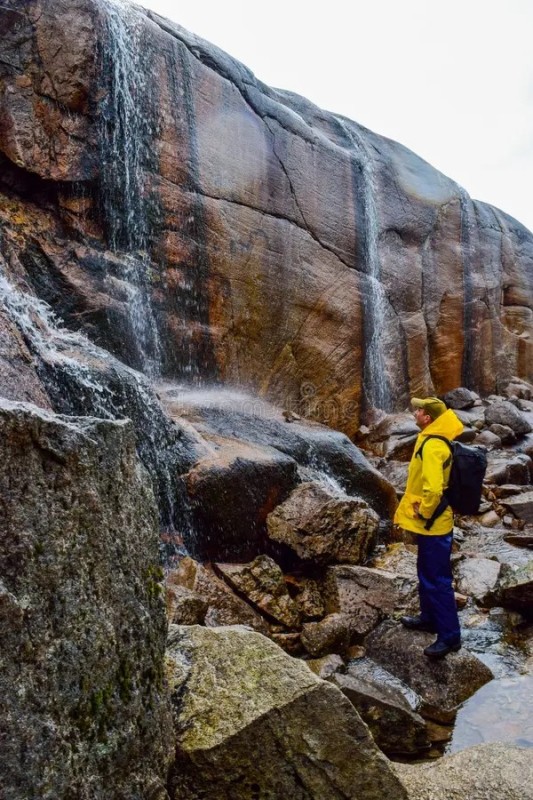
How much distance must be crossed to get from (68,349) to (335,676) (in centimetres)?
590

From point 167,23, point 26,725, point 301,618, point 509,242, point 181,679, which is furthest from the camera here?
point 509,242

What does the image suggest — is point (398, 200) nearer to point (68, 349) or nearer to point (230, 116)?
point (230, 116)

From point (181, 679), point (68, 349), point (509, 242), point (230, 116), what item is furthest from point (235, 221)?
point (509, 242)

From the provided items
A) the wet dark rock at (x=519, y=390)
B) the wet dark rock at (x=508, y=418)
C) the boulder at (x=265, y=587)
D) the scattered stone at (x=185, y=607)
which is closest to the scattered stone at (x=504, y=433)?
the wet dark rock at (x=508, y=418)

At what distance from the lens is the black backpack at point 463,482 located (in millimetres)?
6051

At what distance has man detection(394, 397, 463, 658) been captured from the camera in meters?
6.02

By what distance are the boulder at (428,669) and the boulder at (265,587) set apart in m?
0.97

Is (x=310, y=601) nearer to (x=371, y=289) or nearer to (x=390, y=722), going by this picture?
(x=390, y=722)

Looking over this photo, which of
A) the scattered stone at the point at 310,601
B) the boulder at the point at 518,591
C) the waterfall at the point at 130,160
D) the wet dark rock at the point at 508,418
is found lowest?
the scattered stone at the point at 310,601

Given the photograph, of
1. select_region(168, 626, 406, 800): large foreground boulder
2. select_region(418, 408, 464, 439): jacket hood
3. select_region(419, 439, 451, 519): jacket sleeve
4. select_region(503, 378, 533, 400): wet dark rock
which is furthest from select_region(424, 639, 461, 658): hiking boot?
select_region(503, 378, 533, 400): wet dark rock

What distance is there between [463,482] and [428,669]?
1.87 metres

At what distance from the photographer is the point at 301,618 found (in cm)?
698

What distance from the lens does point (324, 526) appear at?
8.02m

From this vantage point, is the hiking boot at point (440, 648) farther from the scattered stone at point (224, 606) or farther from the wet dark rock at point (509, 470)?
the wet dark rock at point (509, 470)
